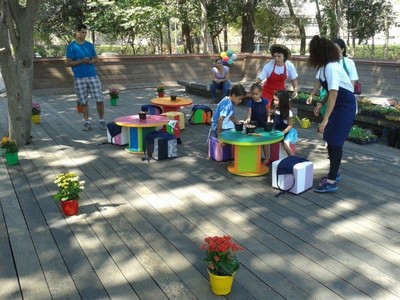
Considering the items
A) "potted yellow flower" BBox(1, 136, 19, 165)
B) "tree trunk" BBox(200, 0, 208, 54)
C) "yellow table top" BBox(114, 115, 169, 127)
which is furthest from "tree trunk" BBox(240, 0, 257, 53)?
"potted yellow flower" BBox(1, 136, 19, 165)

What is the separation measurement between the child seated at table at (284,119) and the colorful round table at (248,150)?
0.55 feet

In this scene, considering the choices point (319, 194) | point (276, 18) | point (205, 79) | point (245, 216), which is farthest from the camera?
point (276, 18)

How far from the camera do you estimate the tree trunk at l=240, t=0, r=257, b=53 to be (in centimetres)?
1712

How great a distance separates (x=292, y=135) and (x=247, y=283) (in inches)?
109

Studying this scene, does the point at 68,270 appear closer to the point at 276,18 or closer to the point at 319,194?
the point at 319,194

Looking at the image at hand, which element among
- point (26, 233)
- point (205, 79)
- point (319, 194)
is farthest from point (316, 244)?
point (205, 79)

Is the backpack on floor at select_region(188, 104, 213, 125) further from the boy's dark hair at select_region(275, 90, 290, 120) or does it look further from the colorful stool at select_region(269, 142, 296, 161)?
the boy's dark hair at select_region(275, 90, 290, 120)

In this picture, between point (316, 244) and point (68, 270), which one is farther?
point (316, 244)

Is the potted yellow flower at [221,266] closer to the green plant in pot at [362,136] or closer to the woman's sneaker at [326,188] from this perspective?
the woman's sneaker at [326,188]

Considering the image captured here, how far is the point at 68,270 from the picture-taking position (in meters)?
2.93

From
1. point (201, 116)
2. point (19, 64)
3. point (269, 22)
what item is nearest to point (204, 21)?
point (201, 116)

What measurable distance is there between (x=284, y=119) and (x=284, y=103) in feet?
0.80

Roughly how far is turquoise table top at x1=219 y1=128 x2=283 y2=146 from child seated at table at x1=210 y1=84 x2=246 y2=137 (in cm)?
18

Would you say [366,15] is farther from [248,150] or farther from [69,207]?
[69,207]
